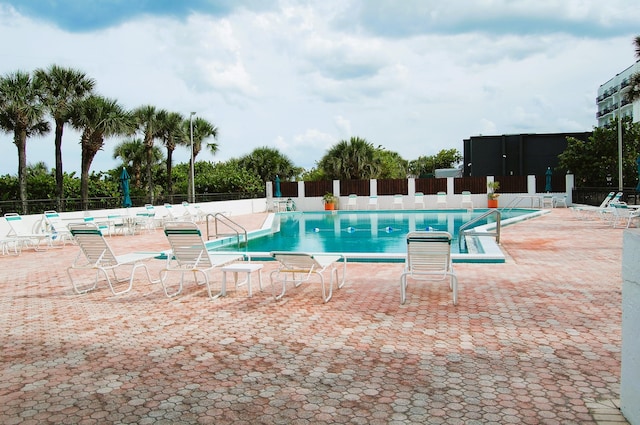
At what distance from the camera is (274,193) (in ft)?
105

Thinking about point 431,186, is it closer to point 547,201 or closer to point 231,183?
point 547,201

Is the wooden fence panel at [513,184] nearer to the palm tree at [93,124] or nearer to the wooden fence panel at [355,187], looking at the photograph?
the wooden fence panel at [355,187]


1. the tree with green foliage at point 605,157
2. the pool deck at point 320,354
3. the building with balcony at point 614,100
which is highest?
the building with balcony at point 614,100

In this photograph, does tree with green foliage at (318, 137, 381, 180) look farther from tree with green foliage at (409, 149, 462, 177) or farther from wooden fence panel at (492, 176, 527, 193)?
tree with green foliage at (409, 149, 462, 177)

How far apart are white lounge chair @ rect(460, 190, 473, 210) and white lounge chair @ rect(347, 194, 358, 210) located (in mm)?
6180

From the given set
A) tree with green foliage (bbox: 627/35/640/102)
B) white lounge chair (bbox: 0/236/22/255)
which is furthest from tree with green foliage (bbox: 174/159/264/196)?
tree with green foliage (bbox: 627/35/640/102)

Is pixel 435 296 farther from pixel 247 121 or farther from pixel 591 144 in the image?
pixel 591 144

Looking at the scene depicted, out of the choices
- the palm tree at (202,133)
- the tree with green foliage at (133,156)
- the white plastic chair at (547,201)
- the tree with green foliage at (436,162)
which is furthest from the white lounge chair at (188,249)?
the tree with green foliage at (436,162)

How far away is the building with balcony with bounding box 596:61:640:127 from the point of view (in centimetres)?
5462

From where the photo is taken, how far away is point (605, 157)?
27250mm

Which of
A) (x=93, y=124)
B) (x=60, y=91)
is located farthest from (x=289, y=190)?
(x=60, y=91)

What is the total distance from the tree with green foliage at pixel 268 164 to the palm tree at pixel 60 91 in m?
14.1

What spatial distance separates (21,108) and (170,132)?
9.90 meters

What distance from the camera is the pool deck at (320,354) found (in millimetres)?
3035
